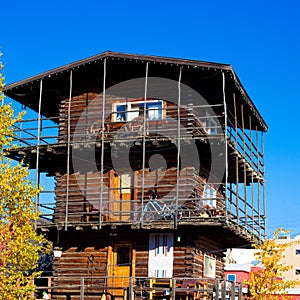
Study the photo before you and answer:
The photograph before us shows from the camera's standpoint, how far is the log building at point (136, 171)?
26.7 metres

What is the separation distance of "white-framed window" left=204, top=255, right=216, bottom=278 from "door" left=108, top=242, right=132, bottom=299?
144 inches

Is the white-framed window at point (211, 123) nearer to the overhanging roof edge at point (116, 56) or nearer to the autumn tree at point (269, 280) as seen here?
the overhanging roof edge at point (116, 56)

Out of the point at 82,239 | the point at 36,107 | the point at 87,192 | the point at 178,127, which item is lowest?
the point at 82,239

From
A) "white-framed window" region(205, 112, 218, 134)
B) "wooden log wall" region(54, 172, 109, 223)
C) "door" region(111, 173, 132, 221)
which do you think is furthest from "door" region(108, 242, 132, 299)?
"white-framed window" region(205, 112, 218, 134)

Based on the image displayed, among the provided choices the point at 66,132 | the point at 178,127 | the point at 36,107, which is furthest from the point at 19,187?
the point at 36,107

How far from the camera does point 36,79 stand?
2969 cm

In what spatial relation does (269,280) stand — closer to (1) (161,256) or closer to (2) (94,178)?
(1) (161,256)

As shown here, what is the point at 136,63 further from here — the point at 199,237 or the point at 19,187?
the point at 19,187

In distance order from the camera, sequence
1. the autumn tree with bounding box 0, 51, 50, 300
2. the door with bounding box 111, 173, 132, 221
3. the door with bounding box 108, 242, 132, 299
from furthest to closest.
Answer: the door with bounding box 111, 173, 132, 221
the door with bounding box 108, 242, 132, 299
the autumn tree with bounding box 0, 51, 50, 300

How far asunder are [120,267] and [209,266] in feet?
15.0

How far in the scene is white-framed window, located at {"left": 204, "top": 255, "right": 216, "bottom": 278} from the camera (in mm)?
29170

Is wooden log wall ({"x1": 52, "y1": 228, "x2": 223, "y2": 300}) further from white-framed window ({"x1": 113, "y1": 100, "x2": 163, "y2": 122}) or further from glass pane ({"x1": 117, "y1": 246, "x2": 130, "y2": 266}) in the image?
white-framed window ({"x1": 113, "y1": 100, "x2": 163, "y2": 122})

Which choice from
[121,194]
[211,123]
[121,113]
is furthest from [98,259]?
[211,123]

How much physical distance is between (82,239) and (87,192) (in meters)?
2.10
